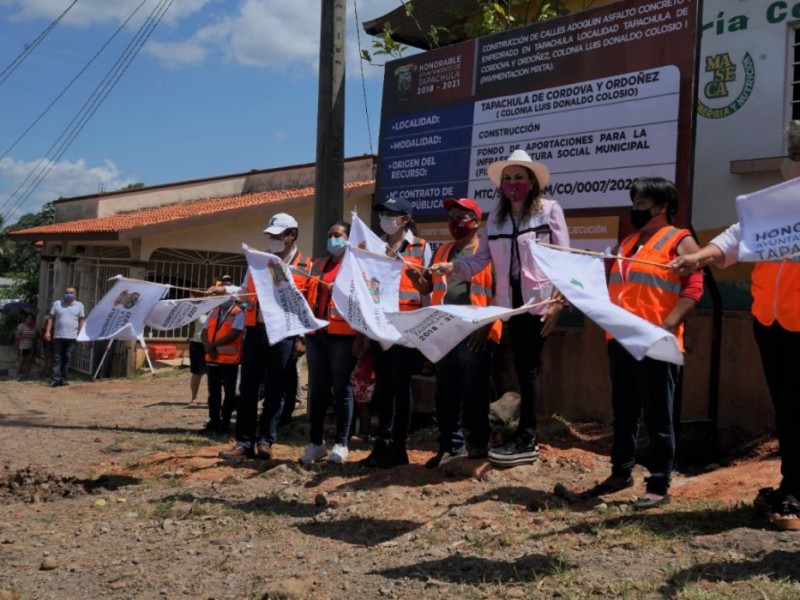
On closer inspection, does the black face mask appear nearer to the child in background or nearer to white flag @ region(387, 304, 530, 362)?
white flag @ region(387, 304, 530, 362)

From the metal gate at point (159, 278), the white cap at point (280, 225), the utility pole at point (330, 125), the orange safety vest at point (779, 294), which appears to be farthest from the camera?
the metal gate at point (159, 278)

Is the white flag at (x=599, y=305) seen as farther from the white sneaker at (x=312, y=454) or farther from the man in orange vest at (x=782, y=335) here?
the white sneaker at (x=312, y=454)

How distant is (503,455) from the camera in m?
6.01

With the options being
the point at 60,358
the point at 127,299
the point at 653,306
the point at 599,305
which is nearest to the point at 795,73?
the point at 653,306

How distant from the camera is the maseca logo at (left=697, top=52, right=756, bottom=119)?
8.75 m

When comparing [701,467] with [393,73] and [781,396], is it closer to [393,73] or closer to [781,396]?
[781,396]

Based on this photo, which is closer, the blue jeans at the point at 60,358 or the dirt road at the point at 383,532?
the dirt road at the point at 383,532

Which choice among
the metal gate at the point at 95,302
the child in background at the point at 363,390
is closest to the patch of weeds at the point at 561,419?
the child in background at the point at 363,390

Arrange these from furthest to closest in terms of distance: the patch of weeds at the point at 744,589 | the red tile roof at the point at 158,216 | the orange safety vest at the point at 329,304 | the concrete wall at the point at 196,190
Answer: the concrete wall at the point at 196,190
the red tile roof at the point at 158,216
the orange safety vest at the point at 329,304
the patch of weeds at the point at 744,589

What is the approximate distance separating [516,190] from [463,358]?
47.8 inches

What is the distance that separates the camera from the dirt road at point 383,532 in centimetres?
417

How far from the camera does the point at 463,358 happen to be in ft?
20.3

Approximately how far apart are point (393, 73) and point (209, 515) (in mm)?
5783

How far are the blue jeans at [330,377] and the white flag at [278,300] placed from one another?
244mm
